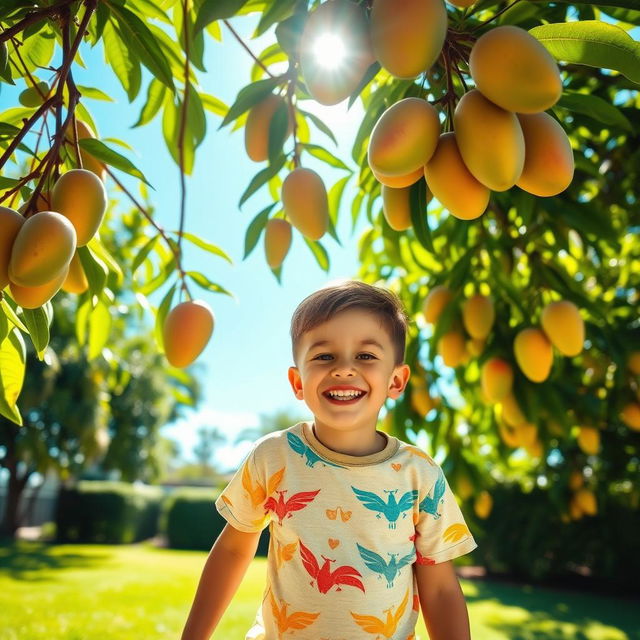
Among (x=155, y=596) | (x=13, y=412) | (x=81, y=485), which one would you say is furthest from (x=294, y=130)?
(x=81, y=485)

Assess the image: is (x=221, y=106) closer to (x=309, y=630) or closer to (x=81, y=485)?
(x=309, y=630)

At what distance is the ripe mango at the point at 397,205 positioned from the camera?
105 cm

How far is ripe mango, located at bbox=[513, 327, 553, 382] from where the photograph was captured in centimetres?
184

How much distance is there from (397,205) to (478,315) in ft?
3.10

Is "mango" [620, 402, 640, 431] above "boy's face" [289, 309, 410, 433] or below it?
below

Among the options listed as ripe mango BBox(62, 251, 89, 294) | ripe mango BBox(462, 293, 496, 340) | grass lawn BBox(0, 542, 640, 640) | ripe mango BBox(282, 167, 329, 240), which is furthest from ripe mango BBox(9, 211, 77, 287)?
grass lawn BBox(0, 542, 640, 640)

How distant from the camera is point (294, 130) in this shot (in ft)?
3.93

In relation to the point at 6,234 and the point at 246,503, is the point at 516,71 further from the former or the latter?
the point at 246,503

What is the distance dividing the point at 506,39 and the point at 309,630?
0.95m

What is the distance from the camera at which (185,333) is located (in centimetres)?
127

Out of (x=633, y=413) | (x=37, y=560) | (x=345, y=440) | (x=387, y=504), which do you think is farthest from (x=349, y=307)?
(x=37, y=560)

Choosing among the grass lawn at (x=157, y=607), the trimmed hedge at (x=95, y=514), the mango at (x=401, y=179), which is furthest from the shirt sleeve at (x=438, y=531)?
the trimmed hedge at (x=95, y=514)

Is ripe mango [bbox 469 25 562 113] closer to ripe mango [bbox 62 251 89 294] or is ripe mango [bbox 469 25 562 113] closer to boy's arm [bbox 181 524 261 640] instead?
ripe mango [bbox 62 251 89 294]

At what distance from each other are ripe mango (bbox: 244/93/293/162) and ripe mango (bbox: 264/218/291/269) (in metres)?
0.22
